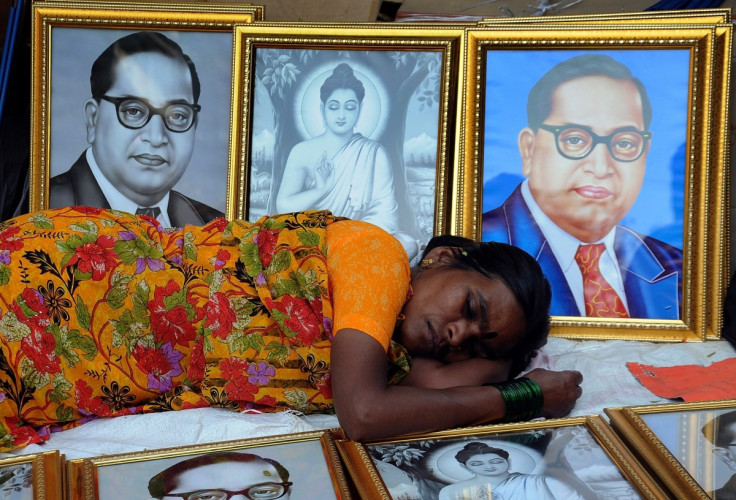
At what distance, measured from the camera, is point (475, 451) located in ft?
5.99

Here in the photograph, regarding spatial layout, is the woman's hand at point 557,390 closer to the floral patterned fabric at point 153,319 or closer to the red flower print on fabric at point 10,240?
the floral patterned fabric at point 153,319

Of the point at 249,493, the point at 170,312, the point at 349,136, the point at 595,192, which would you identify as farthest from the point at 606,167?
the point at 249,493

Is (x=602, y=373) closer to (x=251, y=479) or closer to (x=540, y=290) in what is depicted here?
(x=540, y=290)

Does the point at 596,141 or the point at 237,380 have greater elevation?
the point at 596,141

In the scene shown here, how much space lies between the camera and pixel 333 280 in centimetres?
205

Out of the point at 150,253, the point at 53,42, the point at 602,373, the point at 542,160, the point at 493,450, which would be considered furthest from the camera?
the point at 53,42

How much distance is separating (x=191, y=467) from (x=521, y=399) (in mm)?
835

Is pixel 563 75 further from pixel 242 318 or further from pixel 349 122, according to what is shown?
pixel 242 318

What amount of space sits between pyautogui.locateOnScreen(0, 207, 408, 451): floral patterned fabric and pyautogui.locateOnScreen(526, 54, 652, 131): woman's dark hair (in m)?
1.17


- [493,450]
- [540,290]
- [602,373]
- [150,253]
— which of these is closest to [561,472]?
[493,450]

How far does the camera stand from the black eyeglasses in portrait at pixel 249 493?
5.31 feet

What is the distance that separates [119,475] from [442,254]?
101cm

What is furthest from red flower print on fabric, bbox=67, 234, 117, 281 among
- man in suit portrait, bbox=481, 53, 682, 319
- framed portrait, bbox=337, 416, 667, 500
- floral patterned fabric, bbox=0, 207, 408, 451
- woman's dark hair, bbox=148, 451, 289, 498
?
man in suit portrait, bbox=481, 53, 682, 319

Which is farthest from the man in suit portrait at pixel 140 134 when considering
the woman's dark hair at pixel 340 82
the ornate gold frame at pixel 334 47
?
the woman's dark hair at pixel 340 82
